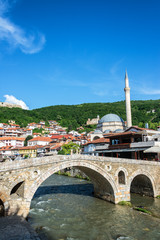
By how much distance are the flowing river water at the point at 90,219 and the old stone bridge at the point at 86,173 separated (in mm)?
1285

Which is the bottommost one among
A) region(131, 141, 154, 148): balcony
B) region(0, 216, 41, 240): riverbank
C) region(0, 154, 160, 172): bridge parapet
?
region(0, 216, 41, 240): riverbank

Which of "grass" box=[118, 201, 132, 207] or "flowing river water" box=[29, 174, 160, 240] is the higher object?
"grass" box=[118, 201, 132, 207]

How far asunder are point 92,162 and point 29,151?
45.6 metres

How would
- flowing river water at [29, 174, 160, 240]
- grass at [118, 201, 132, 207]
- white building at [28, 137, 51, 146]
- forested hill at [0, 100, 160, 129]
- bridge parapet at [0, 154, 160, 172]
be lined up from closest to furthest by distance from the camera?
flowing river water at [29, 174, 160, 240] → bridge parapet at [0, 154, 160, 172] → grass at [118, 201, 132, 207] → white building at [28, 137, 51, 146] → forested hill at [0, 100, 160, 129]

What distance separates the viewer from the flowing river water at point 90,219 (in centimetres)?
1031

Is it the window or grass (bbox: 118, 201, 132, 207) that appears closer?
grass (bbox: 118, 201, 132, 207)

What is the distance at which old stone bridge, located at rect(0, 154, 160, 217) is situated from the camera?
10391mm

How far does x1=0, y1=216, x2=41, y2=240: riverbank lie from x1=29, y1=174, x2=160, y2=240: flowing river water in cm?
156

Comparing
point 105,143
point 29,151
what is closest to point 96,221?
point 105,143

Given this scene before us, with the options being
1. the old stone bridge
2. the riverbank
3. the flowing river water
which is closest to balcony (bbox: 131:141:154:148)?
the old stone bridge

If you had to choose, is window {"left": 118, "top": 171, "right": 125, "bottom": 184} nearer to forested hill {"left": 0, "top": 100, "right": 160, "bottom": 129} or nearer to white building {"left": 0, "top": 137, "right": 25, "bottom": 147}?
white building {"left": 0, "top": 137, "right": 25, "bottom": 147}

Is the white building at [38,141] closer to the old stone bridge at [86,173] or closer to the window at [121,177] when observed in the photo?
the old stone bridge at [86,173]

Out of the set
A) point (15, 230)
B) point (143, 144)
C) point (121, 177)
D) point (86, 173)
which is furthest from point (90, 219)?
point (143, 144)

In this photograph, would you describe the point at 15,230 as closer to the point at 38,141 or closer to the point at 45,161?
the point at 45,161
